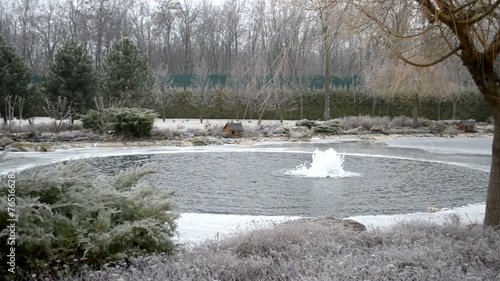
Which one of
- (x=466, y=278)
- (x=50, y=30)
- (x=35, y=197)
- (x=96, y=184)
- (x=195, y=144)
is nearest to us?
(x=466, y=278)

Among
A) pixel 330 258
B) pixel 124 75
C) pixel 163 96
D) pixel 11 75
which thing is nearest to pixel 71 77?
pixel 124 75

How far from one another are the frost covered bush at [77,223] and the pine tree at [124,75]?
1875 cm

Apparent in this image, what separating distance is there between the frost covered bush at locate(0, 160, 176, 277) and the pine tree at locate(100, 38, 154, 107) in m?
18.7

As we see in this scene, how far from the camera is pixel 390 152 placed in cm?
1527

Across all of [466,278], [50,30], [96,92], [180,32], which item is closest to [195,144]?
[96,92]

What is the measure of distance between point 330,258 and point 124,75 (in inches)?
806

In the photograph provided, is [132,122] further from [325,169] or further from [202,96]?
[202,96]

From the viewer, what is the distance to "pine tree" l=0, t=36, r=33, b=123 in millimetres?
21469

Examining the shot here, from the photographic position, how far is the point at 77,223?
327 centimetres

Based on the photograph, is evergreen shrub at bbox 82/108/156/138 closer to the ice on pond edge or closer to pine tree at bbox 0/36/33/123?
pine tree at bbox 0/36/33/123

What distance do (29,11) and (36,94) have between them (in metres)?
25.8

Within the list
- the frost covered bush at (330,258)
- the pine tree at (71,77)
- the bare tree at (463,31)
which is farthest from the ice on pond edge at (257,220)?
the pine tree at (71,77)

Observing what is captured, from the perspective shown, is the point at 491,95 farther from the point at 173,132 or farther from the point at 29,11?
the point at 29,11

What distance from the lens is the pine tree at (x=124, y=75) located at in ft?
73.4
